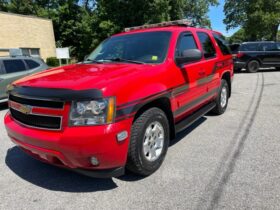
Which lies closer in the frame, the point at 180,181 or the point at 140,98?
the point at 140,98

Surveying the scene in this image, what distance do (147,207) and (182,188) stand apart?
542 millimetres

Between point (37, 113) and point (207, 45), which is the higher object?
point (207, 45)

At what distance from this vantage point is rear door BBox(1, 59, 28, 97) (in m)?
8.15

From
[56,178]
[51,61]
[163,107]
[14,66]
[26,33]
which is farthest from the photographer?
[51,61]

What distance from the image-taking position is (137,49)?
4168mm

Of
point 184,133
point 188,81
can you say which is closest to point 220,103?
point 184,133

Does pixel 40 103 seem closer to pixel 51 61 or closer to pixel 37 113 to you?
pixel 37 113

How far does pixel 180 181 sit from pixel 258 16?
37594 millimetres

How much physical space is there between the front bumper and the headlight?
0.06m

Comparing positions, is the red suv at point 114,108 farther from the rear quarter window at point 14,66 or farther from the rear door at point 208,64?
the rear quarter window at point 14,66

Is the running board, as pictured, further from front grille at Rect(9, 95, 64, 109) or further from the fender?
front grille at Rect(9, 95, 64, 109)

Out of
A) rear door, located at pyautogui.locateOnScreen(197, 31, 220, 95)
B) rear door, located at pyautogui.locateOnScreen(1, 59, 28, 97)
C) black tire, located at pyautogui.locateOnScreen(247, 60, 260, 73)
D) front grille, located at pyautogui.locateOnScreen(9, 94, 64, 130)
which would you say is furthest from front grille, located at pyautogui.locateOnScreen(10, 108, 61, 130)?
black tire, located at pyautogui.locateOnScreen(247, 60, 260, 73)

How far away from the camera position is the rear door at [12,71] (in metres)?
8.15

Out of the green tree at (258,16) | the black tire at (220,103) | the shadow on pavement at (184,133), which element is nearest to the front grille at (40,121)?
the shadow on pavement at (184,133)
